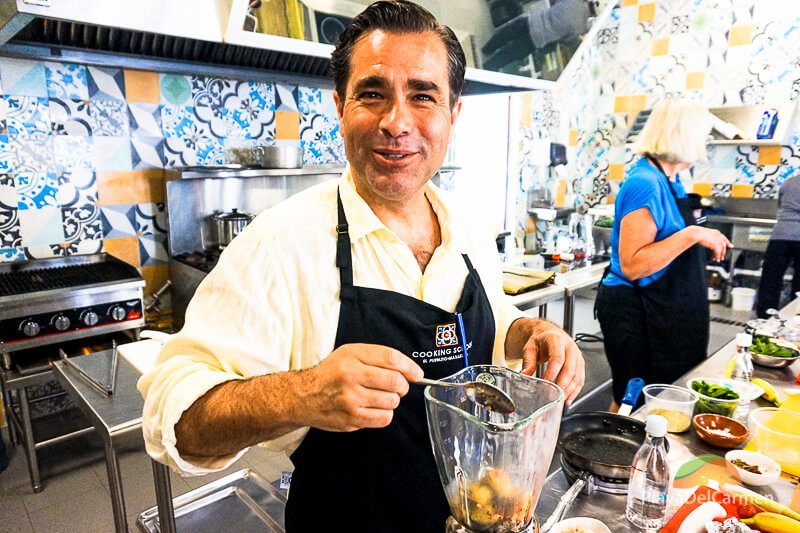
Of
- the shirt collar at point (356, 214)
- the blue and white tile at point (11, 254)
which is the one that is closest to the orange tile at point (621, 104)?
the shirt collar at point (356, 214)

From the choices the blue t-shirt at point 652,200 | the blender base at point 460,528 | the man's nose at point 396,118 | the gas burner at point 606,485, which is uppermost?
the man's nose at point 396,118

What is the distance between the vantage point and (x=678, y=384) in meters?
1.82

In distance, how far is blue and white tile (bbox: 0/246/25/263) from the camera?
119 inches

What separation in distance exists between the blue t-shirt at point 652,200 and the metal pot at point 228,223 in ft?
7.93

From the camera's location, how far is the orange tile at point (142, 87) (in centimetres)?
328

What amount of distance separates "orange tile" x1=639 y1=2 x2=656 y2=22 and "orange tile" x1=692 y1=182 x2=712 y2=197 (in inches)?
86.4

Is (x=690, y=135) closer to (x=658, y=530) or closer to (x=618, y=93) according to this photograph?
(x=658, y=530)

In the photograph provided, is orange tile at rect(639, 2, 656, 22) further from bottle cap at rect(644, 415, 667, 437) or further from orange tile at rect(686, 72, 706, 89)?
bottle cap at rect(644, 415, 667, 437)

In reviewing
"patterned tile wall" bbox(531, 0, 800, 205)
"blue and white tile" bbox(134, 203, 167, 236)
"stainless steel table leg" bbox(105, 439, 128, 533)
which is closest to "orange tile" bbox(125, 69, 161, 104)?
"blue and white tile" bbox(134, 203, 167, 236)

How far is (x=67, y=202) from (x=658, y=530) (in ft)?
11.4

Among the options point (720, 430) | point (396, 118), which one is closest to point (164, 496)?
point (396, 118)

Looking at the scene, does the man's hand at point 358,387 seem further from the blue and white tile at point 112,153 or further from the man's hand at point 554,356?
the blue and white tile at point 112,153

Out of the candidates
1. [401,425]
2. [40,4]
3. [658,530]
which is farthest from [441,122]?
[40,4]

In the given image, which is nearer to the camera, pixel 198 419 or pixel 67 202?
pixel 198 419
